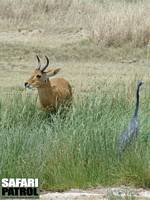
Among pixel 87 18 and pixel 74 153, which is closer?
pixel 74 153

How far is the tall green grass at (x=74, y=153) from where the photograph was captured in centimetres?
827

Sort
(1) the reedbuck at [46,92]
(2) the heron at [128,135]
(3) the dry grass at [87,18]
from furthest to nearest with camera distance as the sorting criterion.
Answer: (3) the dry grass at [87,18]
(1) the reedbuck at [46,92]
(2) the heron at [128,135]

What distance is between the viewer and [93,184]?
8.34 metres

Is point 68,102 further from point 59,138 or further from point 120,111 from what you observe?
point 59,138

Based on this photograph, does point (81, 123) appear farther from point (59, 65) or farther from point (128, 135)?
point (59, 65)

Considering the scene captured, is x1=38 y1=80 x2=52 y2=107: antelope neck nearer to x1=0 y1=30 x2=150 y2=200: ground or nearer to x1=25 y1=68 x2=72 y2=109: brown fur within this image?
x1=25 y1=68 x2=72 y2=109: brown fur

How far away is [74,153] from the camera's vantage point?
8641mm

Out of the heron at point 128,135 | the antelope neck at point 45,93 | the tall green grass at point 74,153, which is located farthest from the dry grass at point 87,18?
the heron at point 128,135

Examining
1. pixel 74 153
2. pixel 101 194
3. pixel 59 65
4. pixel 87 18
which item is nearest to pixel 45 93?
pixel 74 153

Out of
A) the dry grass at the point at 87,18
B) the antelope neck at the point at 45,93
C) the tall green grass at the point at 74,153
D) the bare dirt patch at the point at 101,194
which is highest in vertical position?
the dry grass at the point at 87,18

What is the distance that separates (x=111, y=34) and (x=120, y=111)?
12.9 metres

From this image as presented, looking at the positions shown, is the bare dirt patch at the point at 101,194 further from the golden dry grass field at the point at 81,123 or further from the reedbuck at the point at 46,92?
the reedbuck at the point at 46,92

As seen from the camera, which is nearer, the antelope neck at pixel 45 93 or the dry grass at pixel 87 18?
the antelope neck at pixel 45 93

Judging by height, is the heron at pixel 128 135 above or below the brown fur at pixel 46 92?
below
